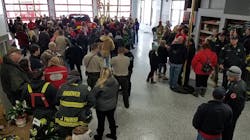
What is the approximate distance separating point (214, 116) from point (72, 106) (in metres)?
1.75

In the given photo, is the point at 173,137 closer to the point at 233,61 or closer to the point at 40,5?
the point at 233,61

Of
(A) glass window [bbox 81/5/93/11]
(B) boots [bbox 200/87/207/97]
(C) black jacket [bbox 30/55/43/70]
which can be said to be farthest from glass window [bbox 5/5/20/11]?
(B) boots [bbox 200/87/207/97]

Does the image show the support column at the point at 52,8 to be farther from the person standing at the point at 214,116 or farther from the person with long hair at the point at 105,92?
the person standing at the point at 214,116

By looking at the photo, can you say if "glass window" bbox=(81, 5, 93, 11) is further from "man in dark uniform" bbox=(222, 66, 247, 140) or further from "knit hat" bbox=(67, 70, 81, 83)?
"man in dark uniform" bbox=(222, 66, 247, 140)

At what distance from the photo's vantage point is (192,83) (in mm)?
6277

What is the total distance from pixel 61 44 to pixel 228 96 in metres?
4.46

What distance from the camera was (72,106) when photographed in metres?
2.65

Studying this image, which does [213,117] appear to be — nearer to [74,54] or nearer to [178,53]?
[178,53]

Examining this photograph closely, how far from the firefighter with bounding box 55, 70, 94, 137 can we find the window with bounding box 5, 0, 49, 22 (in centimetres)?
1582

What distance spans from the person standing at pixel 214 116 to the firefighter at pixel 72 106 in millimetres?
1411

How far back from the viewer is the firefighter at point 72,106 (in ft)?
8.60

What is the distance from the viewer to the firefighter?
262cm

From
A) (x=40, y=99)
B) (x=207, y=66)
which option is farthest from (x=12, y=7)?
(x=40, y=99)

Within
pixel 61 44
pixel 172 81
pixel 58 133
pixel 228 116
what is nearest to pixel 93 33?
pixel 61 44
